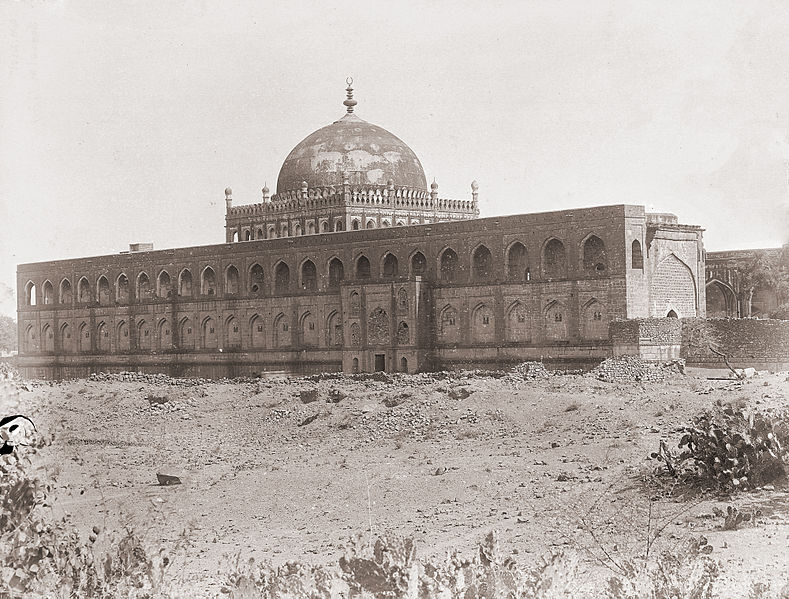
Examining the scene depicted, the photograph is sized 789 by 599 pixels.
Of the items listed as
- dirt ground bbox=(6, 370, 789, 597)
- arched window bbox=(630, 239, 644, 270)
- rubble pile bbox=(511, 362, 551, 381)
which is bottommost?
dirt ground bbox=(6, 370, 789, 597)

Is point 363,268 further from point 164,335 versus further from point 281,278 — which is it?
point 164,335

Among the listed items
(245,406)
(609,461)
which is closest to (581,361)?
(245,406)

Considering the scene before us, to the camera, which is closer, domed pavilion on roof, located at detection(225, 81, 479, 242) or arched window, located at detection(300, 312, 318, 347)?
arched window, located at detection(300, 312, 318, 347)

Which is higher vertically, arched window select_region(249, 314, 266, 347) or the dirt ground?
arched window select_region(249, 314, 266, 347)

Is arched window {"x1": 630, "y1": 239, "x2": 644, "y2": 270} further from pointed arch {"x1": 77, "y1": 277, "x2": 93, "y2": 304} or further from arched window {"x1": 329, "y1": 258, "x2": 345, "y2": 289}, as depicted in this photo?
pointed arch {"x1": 77, "y1": 277, "x2": 93, "y2": 304}

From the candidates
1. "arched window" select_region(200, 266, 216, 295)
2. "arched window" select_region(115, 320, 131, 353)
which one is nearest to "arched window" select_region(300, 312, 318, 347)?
"arched window" select_region(200, 266, 216, 295)

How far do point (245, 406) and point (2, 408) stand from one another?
78.6 feet

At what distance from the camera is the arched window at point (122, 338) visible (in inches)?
2335

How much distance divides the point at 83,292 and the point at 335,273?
759 inches

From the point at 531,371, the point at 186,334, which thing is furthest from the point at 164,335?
the point at 531,371

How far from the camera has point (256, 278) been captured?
53.9m

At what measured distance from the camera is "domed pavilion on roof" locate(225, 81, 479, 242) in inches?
2199

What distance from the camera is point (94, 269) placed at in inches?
2414

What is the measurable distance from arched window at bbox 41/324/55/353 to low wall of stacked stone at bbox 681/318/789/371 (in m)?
38.6
